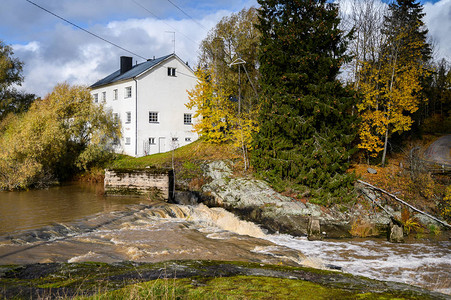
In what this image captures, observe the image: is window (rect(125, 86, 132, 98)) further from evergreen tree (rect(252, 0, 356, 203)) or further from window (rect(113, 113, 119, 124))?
evergreen tree (rect(252, 0, 356, 203))

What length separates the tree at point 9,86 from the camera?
33094mm

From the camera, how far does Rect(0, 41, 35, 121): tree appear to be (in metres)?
33.1

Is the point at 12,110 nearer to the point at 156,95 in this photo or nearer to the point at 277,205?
the point at 156,95

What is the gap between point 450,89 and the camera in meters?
45.3

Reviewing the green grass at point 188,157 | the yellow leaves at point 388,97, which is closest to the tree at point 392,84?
the yellow leaves at point 388,97

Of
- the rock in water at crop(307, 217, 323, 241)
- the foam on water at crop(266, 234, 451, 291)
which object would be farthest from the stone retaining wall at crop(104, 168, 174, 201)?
the rock in water at crop(307, 217, 323, 241)

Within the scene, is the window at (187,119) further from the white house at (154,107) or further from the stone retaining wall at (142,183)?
the stone retaining wall at (142,183)

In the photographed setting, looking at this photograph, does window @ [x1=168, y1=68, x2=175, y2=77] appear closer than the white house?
No

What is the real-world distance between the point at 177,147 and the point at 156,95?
5899 mm

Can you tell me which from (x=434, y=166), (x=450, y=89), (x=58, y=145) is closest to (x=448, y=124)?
(x=450, y=89)

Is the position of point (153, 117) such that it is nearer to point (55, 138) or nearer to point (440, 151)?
point (55, 138)

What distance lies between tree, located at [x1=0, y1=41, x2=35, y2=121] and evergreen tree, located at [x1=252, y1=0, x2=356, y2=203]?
90.6ft

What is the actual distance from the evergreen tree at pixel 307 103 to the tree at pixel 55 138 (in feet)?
53.2

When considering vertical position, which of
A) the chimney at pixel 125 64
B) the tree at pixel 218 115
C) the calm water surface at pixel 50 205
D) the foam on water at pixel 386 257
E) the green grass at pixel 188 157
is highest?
the chimney at pixel 125 64
